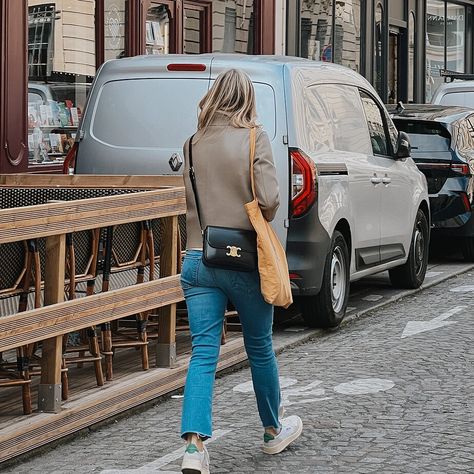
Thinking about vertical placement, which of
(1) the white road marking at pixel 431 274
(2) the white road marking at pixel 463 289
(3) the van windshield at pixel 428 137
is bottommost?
(2) the white road marking at pixel 463 289

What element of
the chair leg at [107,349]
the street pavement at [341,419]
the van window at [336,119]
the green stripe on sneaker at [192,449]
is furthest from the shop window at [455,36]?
the green stripe on sneaker at [192,449]

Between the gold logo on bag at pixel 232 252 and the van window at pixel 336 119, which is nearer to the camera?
the gold logo on bag at pixel 232 252

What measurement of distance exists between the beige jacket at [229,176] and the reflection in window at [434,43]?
24.6m

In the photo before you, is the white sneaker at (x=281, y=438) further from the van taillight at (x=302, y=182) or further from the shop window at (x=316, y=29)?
the shop window at (x=316, y=29)

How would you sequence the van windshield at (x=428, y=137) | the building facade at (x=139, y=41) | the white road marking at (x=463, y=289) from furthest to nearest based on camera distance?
the van windshield at (x=428, y=137) → the building facade at (x=139, y=41) → the white road marking at (x=463, y=289)

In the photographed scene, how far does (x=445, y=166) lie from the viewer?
15.3 metres

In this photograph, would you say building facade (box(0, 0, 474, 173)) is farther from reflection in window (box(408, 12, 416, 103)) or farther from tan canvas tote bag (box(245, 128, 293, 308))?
tan canvas tote bag (box(245, 128, 293, 308))

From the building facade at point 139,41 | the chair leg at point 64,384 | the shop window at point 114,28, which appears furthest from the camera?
the shop window at point 114,28

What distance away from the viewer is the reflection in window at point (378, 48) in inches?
1069

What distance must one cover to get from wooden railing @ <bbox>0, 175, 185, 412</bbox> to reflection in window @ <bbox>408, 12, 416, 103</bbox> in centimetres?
2111

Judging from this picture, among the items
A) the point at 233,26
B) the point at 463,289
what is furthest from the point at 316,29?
the point at 463,289

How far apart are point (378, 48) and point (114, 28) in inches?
461

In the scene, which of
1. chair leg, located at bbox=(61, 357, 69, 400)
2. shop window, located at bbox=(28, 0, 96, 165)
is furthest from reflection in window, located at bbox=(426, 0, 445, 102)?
chair leg, located at bbox=(61, 357, 69, 400)

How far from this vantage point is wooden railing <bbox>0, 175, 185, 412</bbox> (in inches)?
262
